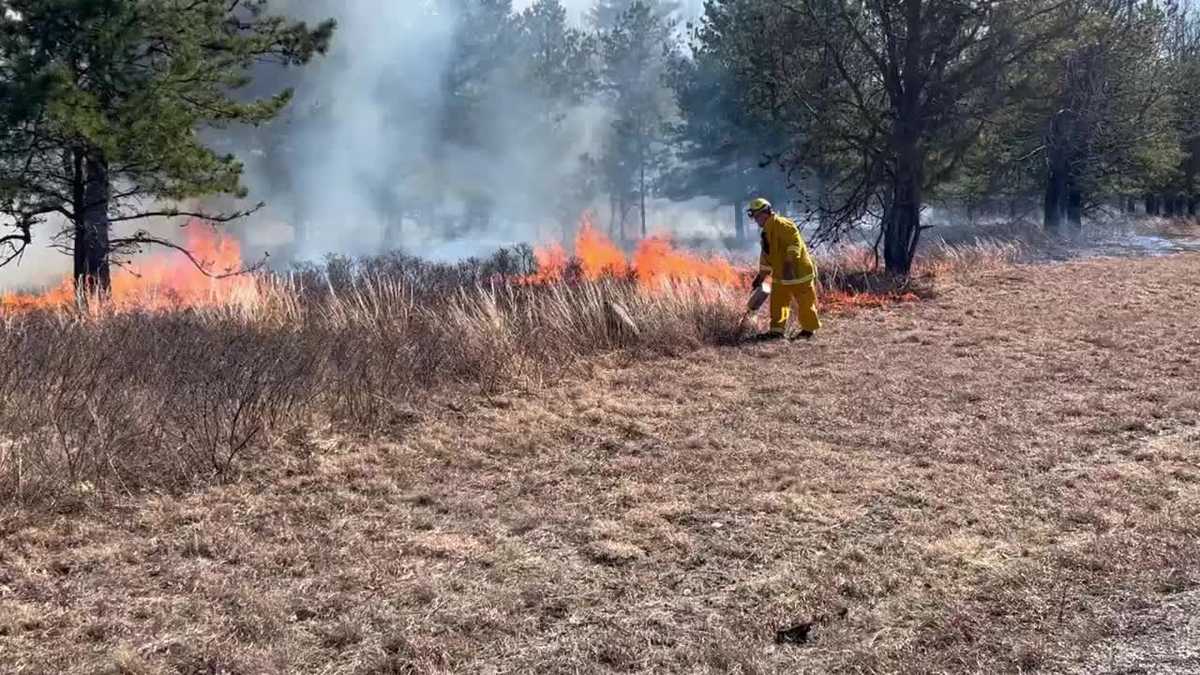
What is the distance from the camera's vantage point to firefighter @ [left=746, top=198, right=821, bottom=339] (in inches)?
354

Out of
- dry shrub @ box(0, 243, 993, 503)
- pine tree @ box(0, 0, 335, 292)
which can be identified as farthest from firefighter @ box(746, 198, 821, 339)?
pine tree @ box(0, 0, 335, 292)

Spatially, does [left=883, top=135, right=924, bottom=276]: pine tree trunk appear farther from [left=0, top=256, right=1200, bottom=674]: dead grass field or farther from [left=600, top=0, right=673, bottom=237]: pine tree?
[left=600, top=0, right=673, bottom=237]: pine tree

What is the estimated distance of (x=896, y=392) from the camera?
6613 millimetres

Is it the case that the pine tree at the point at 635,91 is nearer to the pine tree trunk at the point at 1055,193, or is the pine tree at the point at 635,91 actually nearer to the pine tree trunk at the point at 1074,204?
the pine tree trunk at the point at 1074,204

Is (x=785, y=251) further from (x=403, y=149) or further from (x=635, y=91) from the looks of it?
(x=635, y=91)

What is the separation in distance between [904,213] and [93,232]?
10.7 meters

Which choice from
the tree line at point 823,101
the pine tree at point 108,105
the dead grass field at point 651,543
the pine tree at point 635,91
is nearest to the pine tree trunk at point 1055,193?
the tree line at point 823,101

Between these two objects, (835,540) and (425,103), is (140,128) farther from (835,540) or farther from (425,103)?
(425,103)

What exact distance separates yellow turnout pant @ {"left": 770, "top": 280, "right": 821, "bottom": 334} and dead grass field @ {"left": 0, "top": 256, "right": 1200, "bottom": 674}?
2.63 m

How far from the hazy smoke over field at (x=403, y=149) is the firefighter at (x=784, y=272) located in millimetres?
20792

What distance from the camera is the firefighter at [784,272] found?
29.5ft

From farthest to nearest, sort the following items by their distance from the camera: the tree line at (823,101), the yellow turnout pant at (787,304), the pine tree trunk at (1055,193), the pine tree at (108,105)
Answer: the pine tree trunk at (1055,193) < the yellow turnout pant at (787,304) < the tree line at (823,101) < the pine tree at (108,105)

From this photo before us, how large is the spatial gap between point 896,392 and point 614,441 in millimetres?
2374

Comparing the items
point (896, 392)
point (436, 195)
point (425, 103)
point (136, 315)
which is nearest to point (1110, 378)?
point (896, 392)
